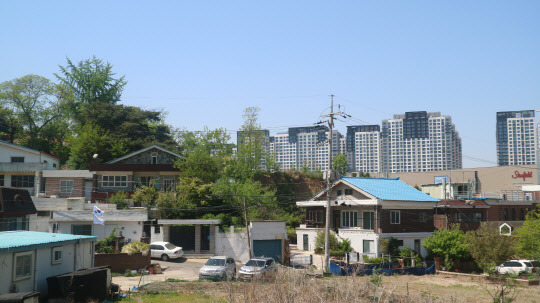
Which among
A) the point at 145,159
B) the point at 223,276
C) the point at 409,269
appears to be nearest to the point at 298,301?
the point at 223,276

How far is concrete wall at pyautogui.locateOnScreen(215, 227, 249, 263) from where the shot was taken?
1518 inches

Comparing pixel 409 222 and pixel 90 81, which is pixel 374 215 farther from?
pixel 90 81

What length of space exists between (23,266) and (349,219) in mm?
29633

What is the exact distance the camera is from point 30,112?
64.4 m

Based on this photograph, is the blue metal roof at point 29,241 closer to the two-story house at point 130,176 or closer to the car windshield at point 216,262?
the car windshield at point 216,262

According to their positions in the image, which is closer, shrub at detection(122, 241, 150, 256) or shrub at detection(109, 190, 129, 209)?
shrub at detection(122, 241, 150, 256)

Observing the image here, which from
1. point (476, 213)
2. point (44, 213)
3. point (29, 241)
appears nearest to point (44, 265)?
point (29, 241)

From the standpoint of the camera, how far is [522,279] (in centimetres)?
3284

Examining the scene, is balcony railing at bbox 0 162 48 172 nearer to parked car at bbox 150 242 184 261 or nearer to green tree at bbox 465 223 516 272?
parked car at bbox 150 242 184 261

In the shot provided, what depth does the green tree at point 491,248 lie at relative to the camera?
35.2m

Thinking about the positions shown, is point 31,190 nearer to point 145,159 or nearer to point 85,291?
point 145,159

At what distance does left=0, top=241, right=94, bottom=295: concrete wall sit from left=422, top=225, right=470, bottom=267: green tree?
85.5 ft

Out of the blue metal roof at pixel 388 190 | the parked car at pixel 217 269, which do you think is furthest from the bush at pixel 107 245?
the blue metal roof at pixel 388 190

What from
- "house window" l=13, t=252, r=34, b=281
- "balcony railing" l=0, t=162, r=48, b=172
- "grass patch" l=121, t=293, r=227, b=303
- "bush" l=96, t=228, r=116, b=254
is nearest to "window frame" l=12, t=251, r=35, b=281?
"house window" l=13, t=252, r=34, b=281
